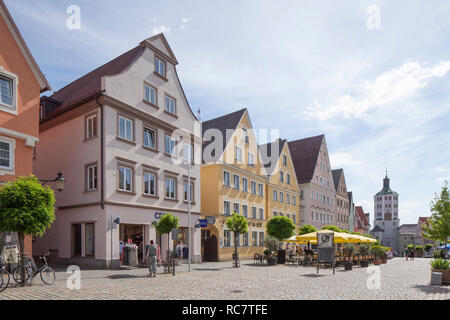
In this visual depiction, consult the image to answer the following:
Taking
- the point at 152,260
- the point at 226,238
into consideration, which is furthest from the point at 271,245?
the point at 152,260

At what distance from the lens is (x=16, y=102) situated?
1820cm

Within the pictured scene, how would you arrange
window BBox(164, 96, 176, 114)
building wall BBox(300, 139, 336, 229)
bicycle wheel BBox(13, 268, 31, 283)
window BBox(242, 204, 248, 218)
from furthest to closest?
building wall BBox(300, 139, 336, 229)
window BBox(242, 204, 248, 218)
window BBox(164, 96, 176, 114)
bicycle wheel BBox(13, 268, 31, 283)

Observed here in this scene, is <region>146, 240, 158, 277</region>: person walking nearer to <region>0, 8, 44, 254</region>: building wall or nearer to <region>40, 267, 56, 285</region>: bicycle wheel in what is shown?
<region>40, 267, 56, 285</region>: bicycle wheel

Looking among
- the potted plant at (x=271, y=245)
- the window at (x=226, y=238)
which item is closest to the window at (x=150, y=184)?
the potted plant at (x=271, y=245)

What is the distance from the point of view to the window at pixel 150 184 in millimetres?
24812

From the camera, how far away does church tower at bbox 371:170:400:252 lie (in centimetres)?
13400

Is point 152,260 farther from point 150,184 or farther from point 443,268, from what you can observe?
point 443,268

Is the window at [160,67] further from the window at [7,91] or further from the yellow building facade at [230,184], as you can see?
the window at [7,91]

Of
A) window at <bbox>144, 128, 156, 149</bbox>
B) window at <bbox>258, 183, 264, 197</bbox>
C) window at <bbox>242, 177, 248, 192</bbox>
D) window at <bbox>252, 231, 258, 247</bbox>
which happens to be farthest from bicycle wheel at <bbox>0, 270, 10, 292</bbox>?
window at <bbox>258, 183, 264, 197</bbox>

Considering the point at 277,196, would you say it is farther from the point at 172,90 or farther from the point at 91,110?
the point at 91,110

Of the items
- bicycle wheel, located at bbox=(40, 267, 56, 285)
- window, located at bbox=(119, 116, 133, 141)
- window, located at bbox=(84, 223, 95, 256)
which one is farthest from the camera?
window, located at bbox=(119, 116, 133, 141)

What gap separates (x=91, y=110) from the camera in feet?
74.9

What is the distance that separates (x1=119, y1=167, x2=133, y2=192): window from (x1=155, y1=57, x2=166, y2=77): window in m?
7.69
